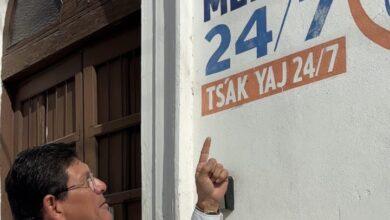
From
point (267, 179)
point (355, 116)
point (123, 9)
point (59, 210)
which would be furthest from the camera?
point (123, 9)

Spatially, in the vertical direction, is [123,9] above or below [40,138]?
above

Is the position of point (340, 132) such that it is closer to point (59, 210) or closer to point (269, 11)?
point (269, 11)

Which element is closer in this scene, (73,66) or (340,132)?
(340,132)

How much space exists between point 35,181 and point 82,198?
18 centimetres

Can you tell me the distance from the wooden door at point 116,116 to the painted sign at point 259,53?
0.93 meters

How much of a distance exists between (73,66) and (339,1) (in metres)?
2.49

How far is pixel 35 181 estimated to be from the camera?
9.76 ft

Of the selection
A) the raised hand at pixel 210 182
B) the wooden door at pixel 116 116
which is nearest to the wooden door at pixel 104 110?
the wooden door at pixel 116 116

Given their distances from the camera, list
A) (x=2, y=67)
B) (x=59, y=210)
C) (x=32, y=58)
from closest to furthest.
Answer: (x=59, y=210), (x=32, y=58), (x=2, y=67)

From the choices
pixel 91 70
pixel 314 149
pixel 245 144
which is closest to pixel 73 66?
pixel 91 70

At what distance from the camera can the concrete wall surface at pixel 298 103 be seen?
3498 millimetres

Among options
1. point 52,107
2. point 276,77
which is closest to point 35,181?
point 276,77

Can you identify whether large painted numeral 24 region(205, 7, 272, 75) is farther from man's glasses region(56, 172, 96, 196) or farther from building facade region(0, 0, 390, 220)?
man's glasses region(56, 172, 96, 196)

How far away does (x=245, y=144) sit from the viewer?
4.06m
